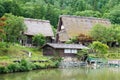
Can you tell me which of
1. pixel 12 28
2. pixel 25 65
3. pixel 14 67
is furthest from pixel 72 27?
pixel 14 67

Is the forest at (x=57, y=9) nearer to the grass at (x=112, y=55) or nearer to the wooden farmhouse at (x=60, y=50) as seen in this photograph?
the wooden farmhouse at (x=60, y=50)

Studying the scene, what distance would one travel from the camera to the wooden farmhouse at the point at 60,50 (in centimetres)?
4144

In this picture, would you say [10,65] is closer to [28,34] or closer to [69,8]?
[28,34]

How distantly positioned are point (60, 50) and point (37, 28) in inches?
332

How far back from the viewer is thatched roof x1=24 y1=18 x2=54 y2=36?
47.4 meters

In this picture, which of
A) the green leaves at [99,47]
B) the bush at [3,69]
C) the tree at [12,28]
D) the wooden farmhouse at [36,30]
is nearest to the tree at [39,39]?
the wooden farmhouse at [36,30]

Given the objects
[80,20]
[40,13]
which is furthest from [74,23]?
[40,13]

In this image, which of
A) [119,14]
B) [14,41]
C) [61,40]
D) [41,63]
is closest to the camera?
[41,63]

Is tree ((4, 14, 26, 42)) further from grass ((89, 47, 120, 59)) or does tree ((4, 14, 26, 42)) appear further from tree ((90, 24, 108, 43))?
tree ((90, 24, 108, 43))

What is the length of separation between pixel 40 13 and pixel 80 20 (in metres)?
9.25

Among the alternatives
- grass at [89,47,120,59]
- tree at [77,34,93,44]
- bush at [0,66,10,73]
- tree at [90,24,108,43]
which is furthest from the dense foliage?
bush at [0,66,10,73]

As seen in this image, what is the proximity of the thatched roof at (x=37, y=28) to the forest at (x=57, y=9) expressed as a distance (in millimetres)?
5070

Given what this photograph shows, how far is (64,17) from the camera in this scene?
53.8 meters

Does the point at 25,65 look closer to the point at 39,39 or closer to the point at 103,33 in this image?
the point at 39,39
